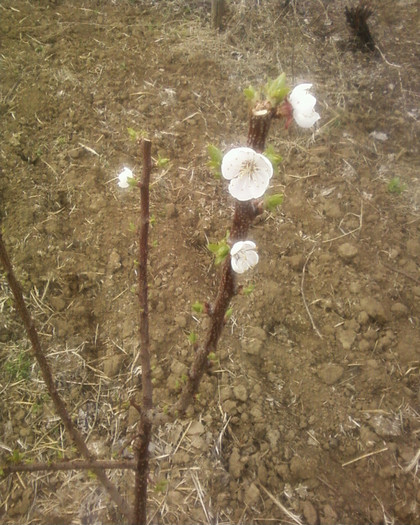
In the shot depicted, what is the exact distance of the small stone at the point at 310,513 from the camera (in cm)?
191

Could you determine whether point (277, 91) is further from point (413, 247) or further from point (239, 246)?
point (413, 247)

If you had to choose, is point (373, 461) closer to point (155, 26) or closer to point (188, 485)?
point (188, 485)

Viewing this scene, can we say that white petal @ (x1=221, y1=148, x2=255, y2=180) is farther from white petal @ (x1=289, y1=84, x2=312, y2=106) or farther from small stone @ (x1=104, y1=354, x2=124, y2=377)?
small stone @ (x1=104, y1=354, x2=124, y2=377)

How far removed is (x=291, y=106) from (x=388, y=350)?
1707 mm

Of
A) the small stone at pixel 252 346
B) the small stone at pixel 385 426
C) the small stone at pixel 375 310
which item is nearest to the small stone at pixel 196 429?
the small stone at pixel 252 346

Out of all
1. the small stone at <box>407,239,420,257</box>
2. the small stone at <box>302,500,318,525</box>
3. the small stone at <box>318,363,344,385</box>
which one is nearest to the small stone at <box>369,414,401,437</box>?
the small stone at <box>318,363,344,385</box>

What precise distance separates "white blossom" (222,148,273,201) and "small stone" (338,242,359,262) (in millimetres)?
1619

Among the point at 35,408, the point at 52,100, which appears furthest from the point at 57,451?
the point at 52,100

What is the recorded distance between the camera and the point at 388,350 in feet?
7.84

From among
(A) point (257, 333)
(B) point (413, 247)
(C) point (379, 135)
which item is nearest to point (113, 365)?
(A) point (257, 333)

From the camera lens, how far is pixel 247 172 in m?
1.13

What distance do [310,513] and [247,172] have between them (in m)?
1.55

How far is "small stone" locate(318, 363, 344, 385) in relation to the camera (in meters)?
2.25

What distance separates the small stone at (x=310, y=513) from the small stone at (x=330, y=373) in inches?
22.2
